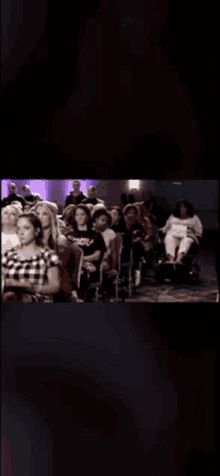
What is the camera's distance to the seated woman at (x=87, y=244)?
2.50 m

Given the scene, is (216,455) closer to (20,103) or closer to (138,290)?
(138,290)

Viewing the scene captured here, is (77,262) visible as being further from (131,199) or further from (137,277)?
(131,199)

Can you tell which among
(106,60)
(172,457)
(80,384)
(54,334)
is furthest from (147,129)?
(172,457)

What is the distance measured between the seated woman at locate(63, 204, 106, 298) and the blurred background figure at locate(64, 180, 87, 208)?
42 mm

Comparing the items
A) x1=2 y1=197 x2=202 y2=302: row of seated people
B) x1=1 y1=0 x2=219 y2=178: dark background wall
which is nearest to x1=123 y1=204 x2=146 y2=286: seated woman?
x1=2 y1=197 x2=202 y2=302: row of seated people

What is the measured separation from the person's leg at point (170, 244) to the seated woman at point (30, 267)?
2.41 feet

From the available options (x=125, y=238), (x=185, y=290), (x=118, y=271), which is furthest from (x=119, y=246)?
(x=185, y=290)

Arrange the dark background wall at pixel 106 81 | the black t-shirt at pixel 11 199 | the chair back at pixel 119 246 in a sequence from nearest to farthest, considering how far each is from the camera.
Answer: the dark background wall at pixel 106 81 → the black t-shirt at pixel 11 199 → the chair back at pixel 119 246

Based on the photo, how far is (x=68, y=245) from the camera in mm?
2516

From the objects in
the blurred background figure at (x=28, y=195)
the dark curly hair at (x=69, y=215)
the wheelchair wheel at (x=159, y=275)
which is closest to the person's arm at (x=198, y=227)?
the wheelchair wheel at (x=159, y=275)

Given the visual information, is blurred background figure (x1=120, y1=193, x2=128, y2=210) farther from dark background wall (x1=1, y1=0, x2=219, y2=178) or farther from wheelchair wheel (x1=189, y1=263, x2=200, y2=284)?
wheelchair wheel (x1=189, y1=263, x2=200, y2=284)

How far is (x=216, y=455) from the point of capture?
2.37 m

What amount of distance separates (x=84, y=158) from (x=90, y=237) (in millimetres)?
522

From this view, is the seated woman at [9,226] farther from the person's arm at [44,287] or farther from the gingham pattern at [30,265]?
the person's arm at [44,287]
